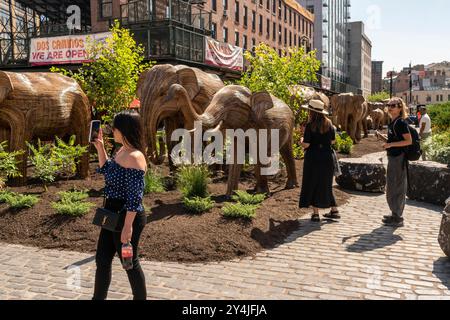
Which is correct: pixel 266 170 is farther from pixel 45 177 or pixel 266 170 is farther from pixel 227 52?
pixel 227 52

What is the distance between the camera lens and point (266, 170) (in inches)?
365

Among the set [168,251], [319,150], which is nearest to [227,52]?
[319,150]

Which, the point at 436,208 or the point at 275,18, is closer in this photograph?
the point at 436,208

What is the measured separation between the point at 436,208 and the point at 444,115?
47.4 feet

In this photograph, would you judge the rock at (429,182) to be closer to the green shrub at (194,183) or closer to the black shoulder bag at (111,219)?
the green shrub at (194,183)

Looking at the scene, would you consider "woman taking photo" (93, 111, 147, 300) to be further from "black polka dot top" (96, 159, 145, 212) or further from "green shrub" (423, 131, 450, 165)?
"green shrub" (423, 131, 450, 165)

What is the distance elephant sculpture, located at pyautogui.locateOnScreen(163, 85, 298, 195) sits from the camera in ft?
26.0

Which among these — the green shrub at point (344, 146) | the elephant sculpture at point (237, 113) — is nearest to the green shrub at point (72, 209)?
the elephant sculpture at point (237, 113)

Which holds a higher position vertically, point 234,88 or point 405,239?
point 234,88

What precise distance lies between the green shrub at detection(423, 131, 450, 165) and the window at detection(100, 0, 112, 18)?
946 inches

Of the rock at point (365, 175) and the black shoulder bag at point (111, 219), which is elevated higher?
the black shoulder bag at point (111, 219)

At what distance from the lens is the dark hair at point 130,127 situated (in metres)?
3.89

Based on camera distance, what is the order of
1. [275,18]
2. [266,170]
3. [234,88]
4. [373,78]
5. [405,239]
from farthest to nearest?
[373,78], [275,18], [266,170], [234,88], [405,239]

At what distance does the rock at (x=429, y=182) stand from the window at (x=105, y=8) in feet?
85.9
